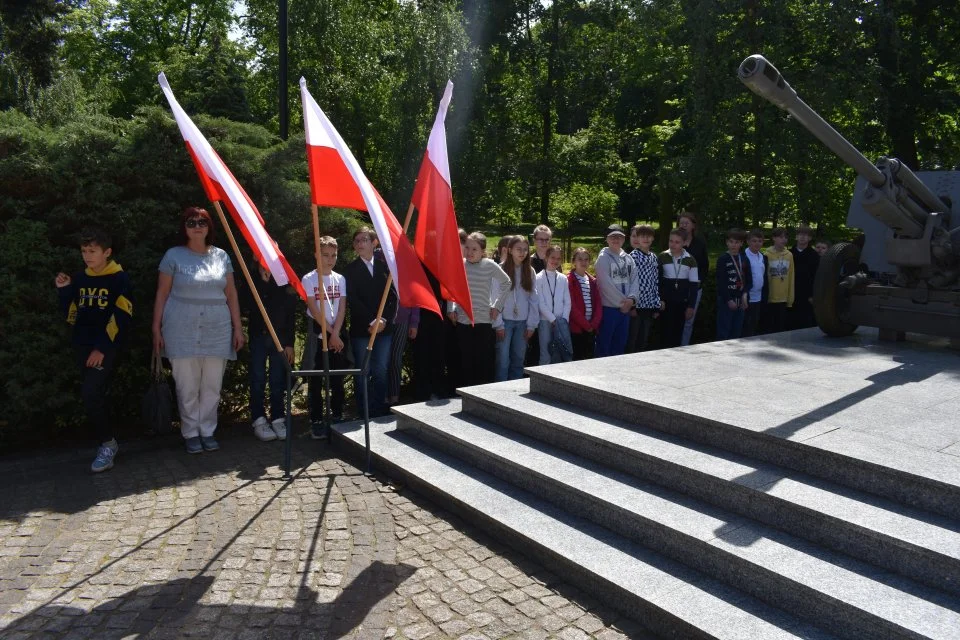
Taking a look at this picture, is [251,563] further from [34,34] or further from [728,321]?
[34,34]

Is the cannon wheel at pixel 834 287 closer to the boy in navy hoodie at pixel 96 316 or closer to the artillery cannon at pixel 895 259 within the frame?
the artillery cannon at pixel 895 259

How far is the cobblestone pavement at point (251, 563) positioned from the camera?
4.04 metres

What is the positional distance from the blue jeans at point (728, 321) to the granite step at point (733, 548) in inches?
195

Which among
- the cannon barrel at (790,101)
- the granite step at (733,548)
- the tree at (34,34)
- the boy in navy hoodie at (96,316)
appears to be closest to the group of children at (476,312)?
the boy in navy hoodie at (96,316)

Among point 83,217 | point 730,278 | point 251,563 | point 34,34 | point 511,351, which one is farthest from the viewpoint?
point 34,34

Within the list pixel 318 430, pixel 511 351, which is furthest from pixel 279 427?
pixel 511 351

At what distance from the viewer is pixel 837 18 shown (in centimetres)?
1471

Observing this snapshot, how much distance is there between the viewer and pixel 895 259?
324 inches

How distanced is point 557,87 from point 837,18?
18.0m

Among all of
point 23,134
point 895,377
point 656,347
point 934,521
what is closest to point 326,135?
point 23,134

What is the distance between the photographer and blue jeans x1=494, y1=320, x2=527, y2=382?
8.32 metres

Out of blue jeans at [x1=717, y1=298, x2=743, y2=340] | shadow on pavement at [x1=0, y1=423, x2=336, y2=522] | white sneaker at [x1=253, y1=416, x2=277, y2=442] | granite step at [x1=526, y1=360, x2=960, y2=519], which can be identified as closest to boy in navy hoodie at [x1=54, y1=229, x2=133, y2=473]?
shadow on pavement at [x1=0, y1=423, x2=336, y2=522]

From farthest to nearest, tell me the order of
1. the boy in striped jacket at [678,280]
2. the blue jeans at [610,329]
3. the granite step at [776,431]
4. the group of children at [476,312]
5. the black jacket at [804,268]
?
the black jacket at [804,268] → the boy in striped jacket at [678,280] → the blue jeans at [610,329] → the group of children at [476,312] → the granite step at [776,431]

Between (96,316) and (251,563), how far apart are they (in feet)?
9.14
